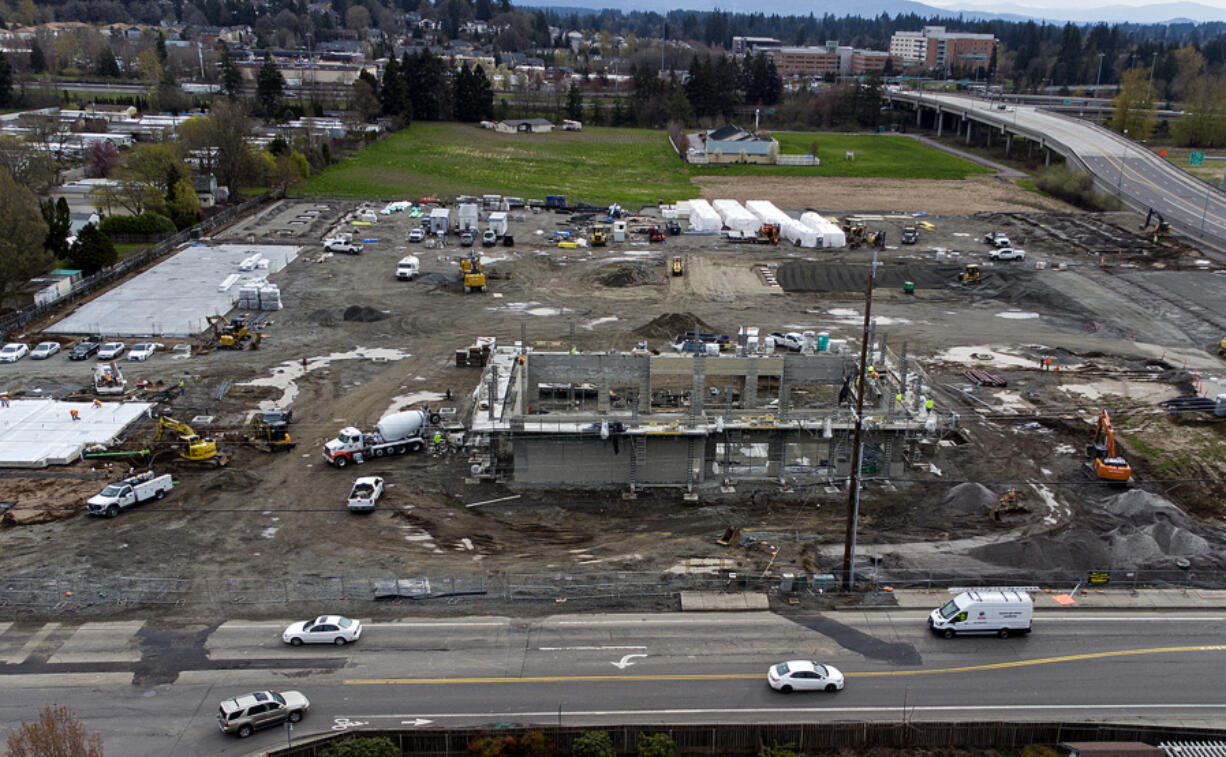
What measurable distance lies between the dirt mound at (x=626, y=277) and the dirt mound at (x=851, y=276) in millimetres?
10493

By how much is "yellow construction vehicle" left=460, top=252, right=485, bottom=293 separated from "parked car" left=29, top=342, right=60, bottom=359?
2662 centimetres

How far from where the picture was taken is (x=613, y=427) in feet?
127

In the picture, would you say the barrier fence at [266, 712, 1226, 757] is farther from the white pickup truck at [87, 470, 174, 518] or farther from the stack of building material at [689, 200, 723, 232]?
the stack of building material at [689, 200, 723, 232]

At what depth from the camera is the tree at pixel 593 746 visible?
2206 centimetres

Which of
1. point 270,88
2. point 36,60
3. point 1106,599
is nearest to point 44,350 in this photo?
point 1106,599

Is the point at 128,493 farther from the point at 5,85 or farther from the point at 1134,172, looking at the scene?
the point at 5,85

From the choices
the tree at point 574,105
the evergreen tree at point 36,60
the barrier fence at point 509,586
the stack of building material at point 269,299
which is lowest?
the barrier fence at point 509,586

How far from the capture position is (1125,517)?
36812mm

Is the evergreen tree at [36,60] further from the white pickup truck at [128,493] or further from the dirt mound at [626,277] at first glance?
the white pickup truck at [128,493]

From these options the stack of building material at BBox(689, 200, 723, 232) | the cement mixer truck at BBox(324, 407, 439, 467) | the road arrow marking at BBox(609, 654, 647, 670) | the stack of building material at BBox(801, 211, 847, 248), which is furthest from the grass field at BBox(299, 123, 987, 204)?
the road arrow marking at BBox(609, 654, 647, 670)

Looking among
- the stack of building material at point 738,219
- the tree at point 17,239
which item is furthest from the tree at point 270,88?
the tree at point 17,239

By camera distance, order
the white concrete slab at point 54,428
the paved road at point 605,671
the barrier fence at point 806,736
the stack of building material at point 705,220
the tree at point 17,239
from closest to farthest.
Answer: the barrier fence at point 806,736 → the paved road at point 605,671 → the white concrete slab at point 54,428 → the tree at point 17,239 → the stack of building material at point 705,220

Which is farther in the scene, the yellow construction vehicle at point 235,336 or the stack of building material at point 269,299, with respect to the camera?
the stack of building material at point 269,299

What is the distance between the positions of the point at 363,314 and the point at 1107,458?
4475cm
